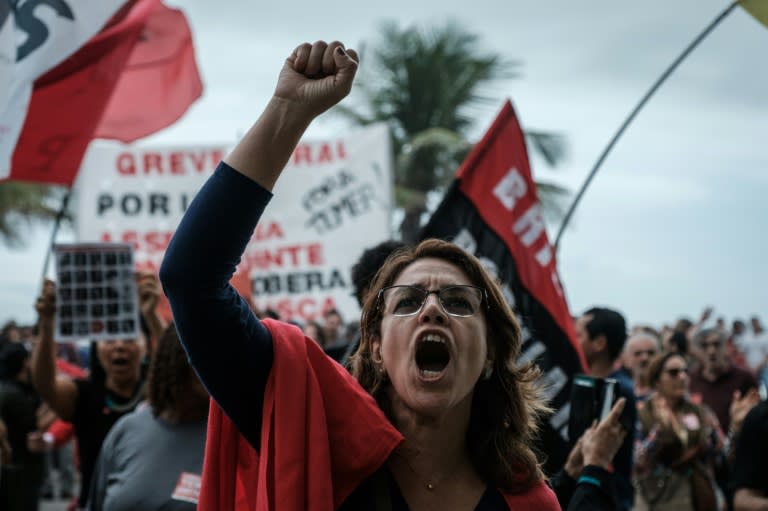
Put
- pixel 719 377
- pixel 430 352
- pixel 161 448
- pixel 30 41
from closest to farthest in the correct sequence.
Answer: pixel 430 352, pixel 161 448, pixel 30 41, pixel 719 377

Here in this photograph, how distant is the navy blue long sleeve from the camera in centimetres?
178

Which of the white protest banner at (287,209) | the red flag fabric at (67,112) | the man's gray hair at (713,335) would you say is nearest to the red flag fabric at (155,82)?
the red flag fabric at (67,112)

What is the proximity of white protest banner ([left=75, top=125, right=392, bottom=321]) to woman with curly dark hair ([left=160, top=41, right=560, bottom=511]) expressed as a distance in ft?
23.7

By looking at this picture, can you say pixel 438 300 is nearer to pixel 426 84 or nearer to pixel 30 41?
pixel 30 41

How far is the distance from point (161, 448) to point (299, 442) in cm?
169

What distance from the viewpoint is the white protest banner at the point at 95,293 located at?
16.2 feet

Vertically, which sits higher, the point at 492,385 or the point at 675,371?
the point at 492,385

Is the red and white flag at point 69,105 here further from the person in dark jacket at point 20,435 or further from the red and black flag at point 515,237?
the person in dark jacket at point 20,435

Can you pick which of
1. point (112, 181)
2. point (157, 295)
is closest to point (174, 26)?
point (157, 295)

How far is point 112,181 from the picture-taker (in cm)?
1003

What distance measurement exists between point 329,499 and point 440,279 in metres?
0.58

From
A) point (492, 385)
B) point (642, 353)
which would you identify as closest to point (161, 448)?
point (492, 385)

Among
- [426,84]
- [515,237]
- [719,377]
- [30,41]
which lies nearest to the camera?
[30,41]

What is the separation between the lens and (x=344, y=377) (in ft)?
6.90
